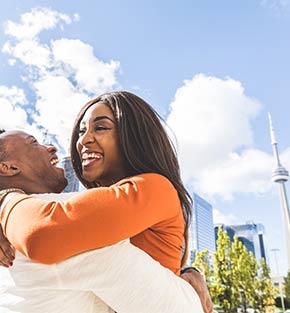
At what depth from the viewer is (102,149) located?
1546mm

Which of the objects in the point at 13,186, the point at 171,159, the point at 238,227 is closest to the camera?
the point at 13,186

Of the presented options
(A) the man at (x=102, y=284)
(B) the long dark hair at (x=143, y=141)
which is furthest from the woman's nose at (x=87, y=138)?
(A) the man at (x=102, y=284)

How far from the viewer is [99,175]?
1581mm

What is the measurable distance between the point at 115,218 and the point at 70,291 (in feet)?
0.96

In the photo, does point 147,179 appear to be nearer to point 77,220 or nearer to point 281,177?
point 77,220

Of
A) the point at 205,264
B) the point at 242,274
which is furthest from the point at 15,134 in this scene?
the point at 242,274

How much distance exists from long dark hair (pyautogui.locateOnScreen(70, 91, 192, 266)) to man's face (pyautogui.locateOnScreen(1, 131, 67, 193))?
1.08 feet

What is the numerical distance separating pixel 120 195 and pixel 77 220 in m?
0.16

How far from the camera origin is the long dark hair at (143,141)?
1.51 meters

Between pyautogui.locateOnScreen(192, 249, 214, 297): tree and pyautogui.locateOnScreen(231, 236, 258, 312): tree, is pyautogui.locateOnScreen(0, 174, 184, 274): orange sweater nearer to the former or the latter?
pyautogui.locateOnScreen(192, 249, 214, 297): tree

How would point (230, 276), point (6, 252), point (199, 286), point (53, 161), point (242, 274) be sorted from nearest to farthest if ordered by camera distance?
point (6, 252), point (199, 286), point (53, 161), point (230, 276), point (242, 274)

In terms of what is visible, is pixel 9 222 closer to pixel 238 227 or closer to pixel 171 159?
pixel 171 159

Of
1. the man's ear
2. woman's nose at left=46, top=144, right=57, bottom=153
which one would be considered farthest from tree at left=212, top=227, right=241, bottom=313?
the man's ear

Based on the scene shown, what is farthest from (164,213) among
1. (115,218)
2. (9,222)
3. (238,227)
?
(238,227)
